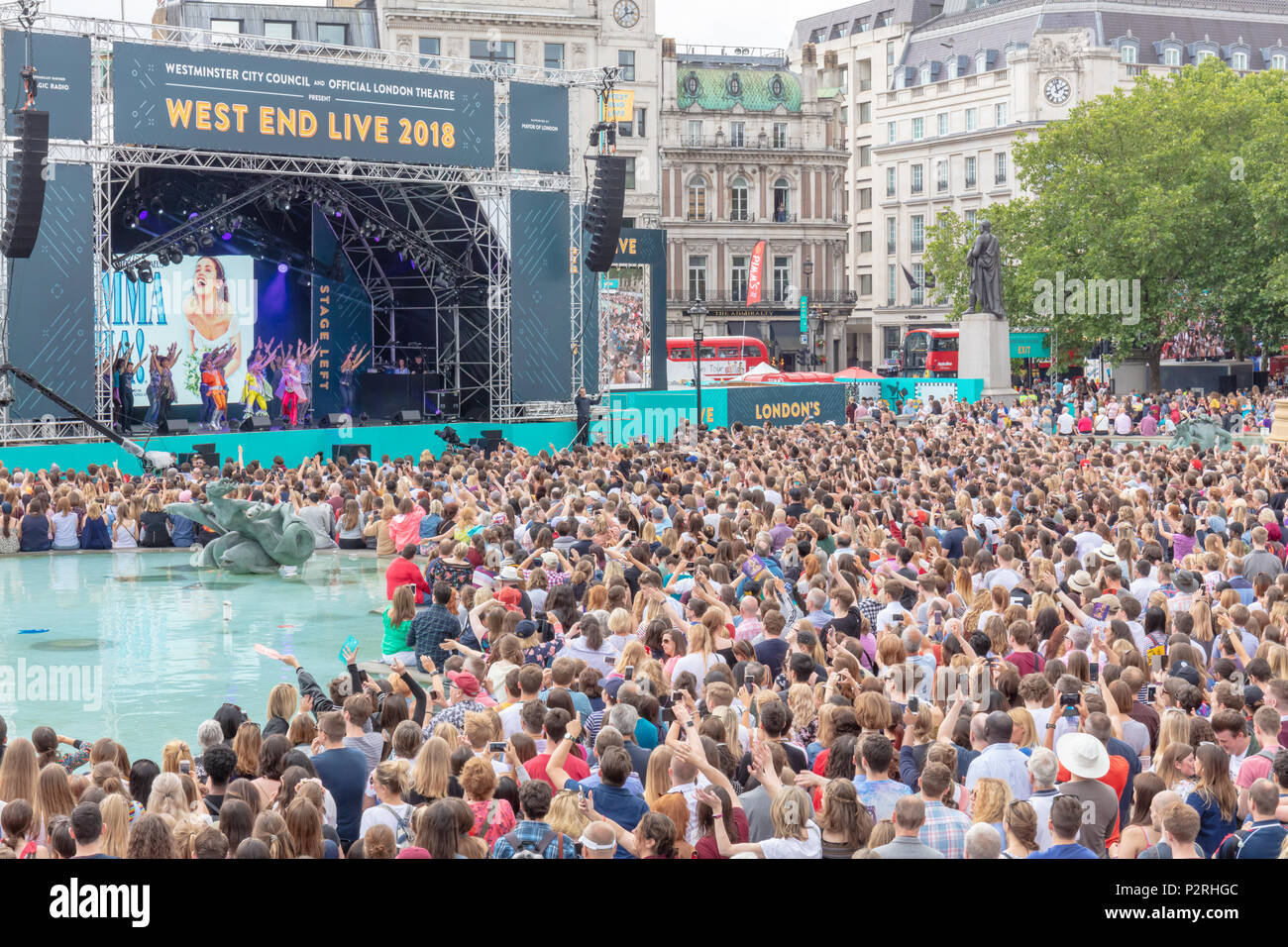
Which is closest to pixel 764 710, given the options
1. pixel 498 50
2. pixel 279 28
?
pixel 498 50

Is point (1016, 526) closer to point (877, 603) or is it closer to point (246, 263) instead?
point (877, 603)

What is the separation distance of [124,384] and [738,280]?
53845 millimetres

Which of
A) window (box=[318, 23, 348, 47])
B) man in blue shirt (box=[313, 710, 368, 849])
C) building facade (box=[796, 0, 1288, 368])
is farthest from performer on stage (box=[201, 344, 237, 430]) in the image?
building facade (box=[796, 0, 1288, 368])

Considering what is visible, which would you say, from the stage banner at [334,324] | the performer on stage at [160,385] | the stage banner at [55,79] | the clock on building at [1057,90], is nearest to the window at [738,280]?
the clock on building at [1057,90]

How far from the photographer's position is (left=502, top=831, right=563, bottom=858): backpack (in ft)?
20.2

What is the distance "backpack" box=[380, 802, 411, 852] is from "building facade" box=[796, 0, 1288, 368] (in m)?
74.6

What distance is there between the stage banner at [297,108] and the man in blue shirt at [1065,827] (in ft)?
81.3

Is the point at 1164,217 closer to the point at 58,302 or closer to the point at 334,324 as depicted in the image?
the point at 334,324

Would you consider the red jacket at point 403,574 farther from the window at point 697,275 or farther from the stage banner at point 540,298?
the window at point 697,275

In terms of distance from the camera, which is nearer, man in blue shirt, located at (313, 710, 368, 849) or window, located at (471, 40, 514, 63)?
man in blue shirt, located at (313, 710, 368, 849)

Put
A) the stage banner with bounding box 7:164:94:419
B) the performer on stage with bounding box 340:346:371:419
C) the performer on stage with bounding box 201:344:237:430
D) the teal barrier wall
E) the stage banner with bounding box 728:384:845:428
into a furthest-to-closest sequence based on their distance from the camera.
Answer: the stage banner with bounding box 728:384:845:428
the performer on stage with bounding box 340:346:371:419
the performer on stage with bounding box 201:344:237:430
the teal barrier wall
the stage banner with bounding box 7:164:94:419

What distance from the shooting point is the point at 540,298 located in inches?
1332

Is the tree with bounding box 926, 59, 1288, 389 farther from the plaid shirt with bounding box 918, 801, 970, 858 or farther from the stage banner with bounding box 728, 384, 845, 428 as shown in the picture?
the plaid shirt with bounding box 918, 801, 970, 858
